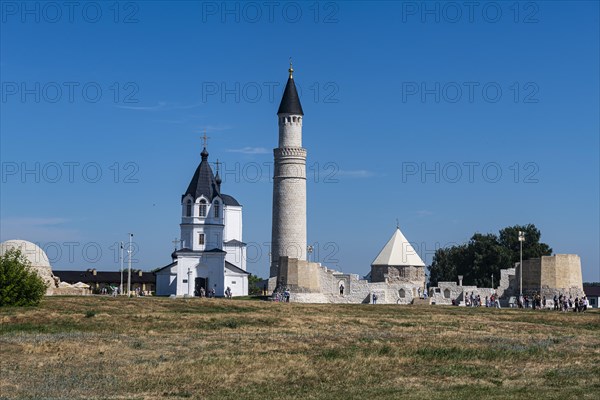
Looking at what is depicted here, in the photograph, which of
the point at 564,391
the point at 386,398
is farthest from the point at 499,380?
the point at 386,398

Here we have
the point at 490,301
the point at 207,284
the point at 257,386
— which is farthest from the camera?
the point at 207,284

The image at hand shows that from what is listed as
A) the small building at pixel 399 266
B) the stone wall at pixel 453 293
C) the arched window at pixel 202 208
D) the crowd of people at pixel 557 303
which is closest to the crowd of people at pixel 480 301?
the stone wall at pixel 453 293

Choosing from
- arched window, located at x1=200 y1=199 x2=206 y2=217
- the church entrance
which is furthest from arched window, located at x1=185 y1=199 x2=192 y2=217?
the church entrance

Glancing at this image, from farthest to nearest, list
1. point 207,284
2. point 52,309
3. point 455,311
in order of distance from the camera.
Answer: point 207,284
point 455,311
point 52,309

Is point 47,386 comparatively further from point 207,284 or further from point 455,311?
point 207,284

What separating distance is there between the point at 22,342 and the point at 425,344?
12528mm

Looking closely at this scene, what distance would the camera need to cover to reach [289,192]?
253 ft

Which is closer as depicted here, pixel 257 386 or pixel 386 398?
pixel 386 398

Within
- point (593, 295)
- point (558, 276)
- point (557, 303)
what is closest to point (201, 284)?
point (558, 276)

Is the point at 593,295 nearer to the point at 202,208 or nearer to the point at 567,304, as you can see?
the point at 567,304

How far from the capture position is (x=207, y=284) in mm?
72188

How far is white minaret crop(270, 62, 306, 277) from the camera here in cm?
7719

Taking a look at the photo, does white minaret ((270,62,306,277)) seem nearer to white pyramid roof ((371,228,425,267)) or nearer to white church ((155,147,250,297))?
white church ((155,147,250,297))

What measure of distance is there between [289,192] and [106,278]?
98.5ft
